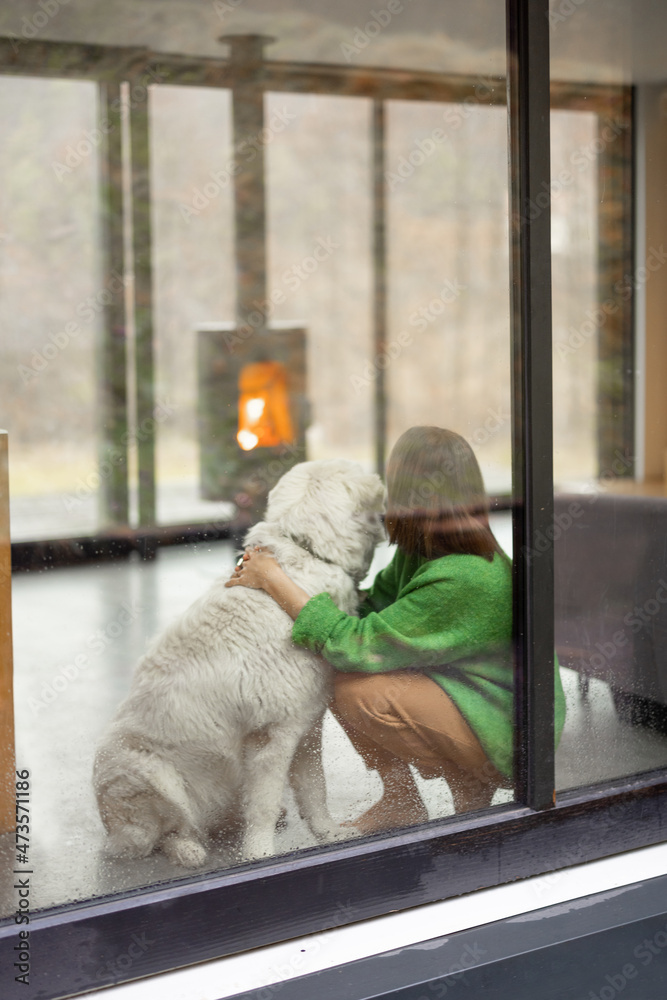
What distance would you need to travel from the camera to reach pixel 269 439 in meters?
5.24

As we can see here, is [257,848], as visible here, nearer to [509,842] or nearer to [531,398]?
[509,842]

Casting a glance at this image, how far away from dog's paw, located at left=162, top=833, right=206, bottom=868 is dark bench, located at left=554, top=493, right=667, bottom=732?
865mm

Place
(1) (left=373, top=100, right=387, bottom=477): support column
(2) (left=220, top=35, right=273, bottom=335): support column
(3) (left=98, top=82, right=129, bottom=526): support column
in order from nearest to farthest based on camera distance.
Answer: (3) (left=98, top=82, right=129, bottom=526): support column → (2) (left=220, top=35, right=273, bottom=335): support column → (1) (left=373, top=100, right=387, bottom=477): support column

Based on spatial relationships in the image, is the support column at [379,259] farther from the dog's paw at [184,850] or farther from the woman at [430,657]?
the dog's paw at [184,850]

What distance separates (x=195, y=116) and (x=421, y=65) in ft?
5.36

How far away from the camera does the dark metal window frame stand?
153 centimetres

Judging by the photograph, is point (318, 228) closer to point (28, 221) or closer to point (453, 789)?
point (28, 221)

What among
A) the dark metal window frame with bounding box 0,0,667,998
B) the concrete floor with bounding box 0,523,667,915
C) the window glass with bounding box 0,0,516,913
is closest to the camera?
the dark metal window frame with bounding box 0,0,667,998

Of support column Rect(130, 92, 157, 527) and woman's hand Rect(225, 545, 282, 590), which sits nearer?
woman's hand Rect(225, 545, 282, 590)

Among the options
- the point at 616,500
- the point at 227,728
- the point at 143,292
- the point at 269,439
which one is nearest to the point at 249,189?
the point at 143,292

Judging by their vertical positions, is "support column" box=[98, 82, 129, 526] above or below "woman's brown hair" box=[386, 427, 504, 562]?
above

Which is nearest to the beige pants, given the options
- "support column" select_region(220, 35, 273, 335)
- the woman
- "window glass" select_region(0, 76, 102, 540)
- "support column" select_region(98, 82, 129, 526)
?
the woman

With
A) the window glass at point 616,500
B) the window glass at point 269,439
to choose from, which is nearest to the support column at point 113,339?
the window glass at point 269,439

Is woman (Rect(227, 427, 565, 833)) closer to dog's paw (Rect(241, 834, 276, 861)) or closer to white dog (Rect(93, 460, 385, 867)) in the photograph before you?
white dog (Rect(93, 460, 385, 867))
